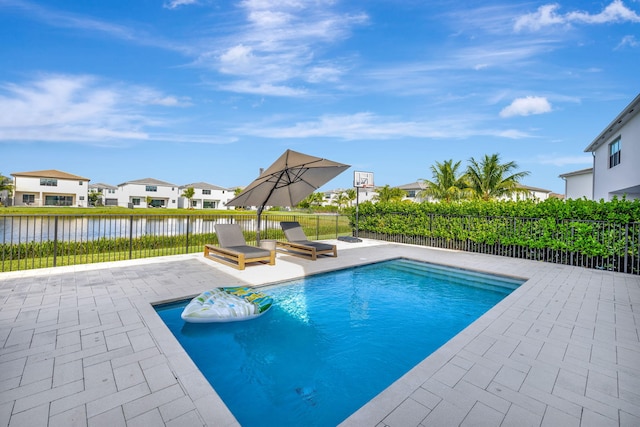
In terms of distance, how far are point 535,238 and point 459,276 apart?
344 centimetres

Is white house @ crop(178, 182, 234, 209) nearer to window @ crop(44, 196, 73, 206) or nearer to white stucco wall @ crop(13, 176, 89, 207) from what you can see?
white stucco wall @ crop(13, 176, 89, 207)

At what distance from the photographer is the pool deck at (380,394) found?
2186mm

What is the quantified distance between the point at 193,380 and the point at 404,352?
2.28 meters

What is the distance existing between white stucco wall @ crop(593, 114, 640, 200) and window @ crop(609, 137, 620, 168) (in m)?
0.18

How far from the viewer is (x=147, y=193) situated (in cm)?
5375

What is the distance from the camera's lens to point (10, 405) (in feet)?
7.27

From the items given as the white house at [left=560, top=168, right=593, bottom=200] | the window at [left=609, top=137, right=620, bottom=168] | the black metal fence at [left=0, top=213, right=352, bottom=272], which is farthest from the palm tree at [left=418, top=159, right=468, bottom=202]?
the black metal fence at [left=0, top=213, right=352, bottom=272]

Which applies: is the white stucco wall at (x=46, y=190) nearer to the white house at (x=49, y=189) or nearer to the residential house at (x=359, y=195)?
the white house at (x=49, y=189)

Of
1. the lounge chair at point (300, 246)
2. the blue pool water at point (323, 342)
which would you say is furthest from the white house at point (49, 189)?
the blue pool water at point (323, 342)

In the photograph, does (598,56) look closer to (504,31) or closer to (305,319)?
(504,31)

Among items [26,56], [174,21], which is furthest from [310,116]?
[26,56]

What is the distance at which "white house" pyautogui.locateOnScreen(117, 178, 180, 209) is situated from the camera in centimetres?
5272

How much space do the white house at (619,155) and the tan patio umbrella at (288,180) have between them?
32.3 ft

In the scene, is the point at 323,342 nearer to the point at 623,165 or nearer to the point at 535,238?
the point at 535,238
